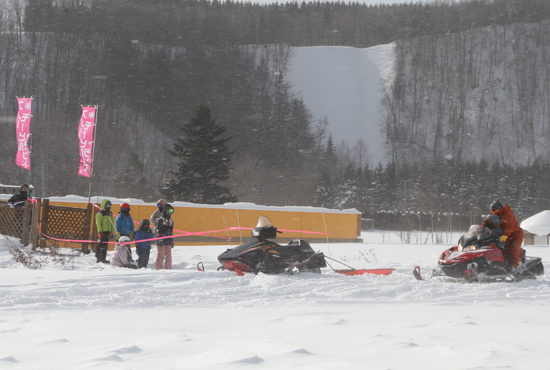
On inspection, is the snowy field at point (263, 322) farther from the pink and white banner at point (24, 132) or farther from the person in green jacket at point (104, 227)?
the pink and white banner at point (24, 132)

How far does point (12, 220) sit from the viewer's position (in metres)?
14.2

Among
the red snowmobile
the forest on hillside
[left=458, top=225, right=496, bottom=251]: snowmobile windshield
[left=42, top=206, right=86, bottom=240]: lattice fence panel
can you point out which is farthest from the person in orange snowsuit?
the forest on hillside

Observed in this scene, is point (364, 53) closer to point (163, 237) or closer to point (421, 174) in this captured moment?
point (421, 174)

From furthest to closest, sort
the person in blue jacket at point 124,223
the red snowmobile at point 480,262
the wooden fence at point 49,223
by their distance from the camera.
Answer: the wooden fence at point 49,223 → the person in blue jacket at point 124,223 → the red snowmobile at point 480,262

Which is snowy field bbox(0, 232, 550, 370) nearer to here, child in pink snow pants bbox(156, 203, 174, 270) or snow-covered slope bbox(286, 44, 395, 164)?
child in pink snow pants bbox(156, 203, 174, 270)

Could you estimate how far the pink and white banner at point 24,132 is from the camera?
786 inches

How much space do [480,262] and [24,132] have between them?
56.7ft

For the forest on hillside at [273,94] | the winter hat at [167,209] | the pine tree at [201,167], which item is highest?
the forest on hillside at [273,94]

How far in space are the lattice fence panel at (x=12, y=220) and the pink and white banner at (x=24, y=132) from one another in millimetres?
5562

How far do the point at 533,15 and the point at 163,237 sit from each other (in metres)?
107

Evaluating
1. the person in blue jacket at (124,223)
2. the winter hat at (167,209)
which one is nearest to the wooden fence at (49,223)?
the person in blue jacket at (124,223)

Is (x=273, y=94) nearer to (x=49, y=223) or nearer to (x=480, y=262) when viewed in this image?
(x=49, y=223)

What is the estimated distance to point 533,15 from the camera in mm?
100000

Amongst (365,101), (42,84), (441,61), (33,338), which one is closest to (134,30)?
(42,84)
